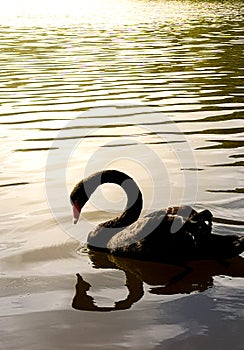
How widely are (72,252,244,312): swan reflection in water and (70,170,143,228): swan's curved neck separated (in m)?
0.40

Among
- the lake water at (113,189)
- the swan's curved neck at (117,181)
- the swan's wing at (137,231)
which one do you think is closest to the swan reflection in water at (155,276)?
the lake water at (113,189)

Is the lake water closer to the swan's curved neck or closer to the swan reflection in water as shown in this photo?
the swan reflection in water

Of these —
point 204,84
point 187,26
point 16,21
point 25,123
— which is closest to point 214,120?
point 25,123

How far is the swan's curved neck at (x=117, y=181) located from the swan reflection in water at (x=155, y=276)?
0.40m

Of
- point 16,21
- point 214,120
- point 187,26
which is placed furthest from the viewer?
point 16,21

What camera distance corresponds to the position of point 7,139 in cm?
1203

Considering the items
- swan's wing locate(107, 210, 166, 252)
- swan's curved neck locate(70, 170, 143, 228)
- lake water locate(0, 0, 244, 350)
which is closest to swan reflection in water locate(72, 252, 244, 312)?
lake water locate(0, 0, 244, 350)

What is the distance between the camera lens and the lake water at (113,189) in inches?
214

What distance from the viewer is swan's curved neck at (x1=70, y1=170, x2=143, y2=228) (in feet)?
23.2

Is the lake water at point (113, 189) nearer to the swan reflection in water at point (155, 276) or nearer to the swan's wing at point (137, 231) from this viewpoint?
the swan reflection in water at point (155, 276)

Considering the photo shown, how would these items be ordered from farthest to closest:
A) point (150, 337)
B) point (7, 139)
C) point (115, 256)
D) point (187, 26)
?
point (187, 26) < point (7, 139) < point (115, 256) < point (150, 337)

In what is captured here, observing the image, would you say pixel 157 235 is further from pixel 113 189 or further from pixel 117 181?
pixel 113 189

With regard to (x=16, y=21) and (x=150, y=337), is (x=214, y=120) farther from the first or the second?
(x=16, y=21)

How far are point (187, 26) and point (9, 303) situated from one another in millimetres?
33936
